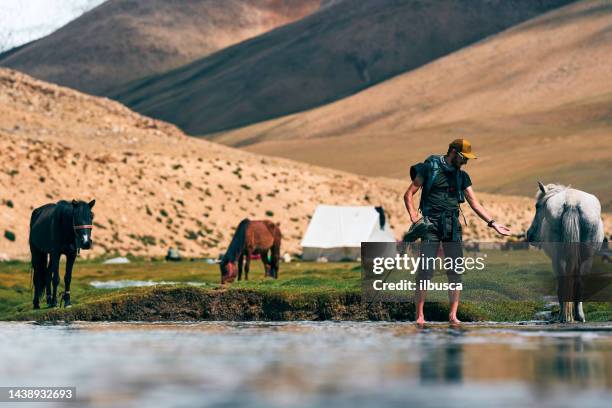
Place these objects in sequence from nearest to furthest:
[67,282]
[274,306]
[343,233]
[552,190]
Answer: [552,190] < [274,306] < [67,282] < [343,233]

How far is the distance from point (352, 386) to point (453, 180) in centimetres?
835

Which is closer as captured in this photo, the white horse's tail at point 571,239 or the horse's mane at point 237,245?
the white horse's tail at point 571,239

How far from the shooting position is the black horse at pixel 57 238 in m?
24.1

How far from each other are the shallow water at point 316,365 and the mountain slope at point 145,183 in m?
46.7

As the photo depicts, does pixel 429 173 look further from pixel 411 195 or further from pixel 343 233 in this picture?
pixel 343 233

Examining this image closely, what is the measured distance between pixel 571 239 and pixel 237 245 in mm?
21030

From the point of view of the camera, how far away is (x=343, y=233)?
2677 inches

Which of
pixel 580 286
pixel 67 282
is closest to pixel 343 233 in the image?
pixel 67 282

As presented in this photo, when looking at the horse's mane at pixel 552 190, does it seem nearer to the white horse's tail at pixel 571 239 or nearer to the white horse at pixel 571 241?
the white horse at pixel 571 241

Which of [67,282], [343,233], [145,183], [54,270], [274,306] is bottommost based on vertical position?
[274,306]

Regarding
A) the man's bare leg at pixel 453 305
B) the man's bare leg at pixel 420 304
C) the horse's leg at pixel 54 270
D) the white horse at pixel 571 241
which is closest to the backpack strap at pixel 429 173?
the man's bare leg at pixel 420 304

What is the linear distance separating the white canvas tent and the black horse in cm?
4180

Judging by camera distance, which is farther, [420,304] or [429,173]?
[420,304]

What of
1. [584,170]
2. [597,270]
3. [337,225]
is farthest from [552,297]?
[584,170]
